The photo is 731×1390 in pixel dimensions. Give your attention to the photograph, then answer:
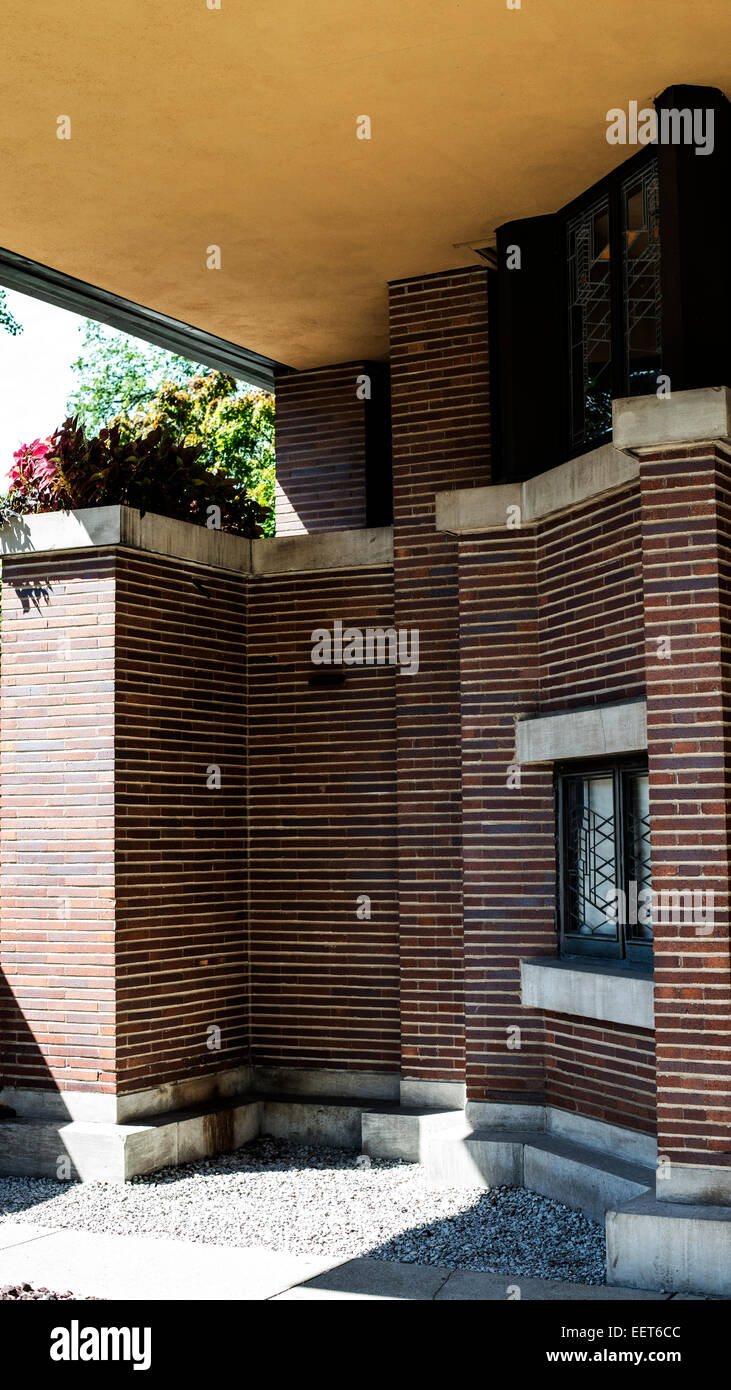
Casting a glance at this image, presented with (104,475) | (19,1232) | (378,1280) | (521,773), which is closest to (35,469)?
(104,475)

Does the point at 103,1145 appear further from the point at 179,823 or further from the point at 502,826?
the point at 502,826

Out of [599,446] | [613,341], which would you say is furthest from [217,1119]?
[613,341]

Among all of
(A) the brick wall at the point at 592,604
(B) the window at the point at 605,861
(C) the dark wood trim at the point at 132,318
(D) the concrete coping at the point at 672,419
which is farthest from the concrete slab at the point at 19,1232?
(C) the dark wood trim at the point at 132,318

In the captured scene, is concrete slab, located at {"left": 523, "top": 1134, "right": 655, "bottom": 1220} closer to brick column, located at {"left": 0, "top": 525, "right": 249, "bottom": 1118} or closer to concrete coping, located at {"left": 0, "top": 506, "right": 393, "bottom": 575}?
brick column, located at {"left": 0, "top": 525, "right": 249, "bottom": 1118}

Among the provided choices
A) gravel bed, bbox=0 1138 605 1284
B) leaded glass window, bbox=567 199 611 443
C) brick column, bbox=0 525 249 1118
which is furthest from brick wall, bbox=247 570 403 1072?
leaded glass window, bbox=567 199 611 443

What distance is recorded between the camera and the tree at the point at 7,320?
79.7ft

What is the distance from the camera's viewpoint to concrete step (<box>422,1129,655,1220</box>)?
7.61 m

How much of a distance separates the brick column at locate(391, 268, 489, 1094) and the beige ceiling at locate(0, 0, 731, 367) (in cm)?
50

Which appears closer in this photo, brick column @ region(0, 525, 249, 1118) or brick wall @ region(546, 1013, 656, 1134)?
brick wall @ region(546, 1013, 656, 1134)

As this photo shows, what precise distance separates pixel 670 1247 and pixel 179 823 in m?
4.99

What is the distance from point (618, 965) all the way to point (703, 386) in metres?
3.41

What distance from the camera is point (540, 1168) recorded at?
330 inches

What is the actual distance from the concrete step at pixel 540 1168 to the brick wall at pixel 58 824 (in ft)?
8.08

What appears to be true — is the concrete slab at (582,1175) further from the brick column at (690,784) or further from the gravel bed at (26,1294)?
the gravel bed at (26,1294)
